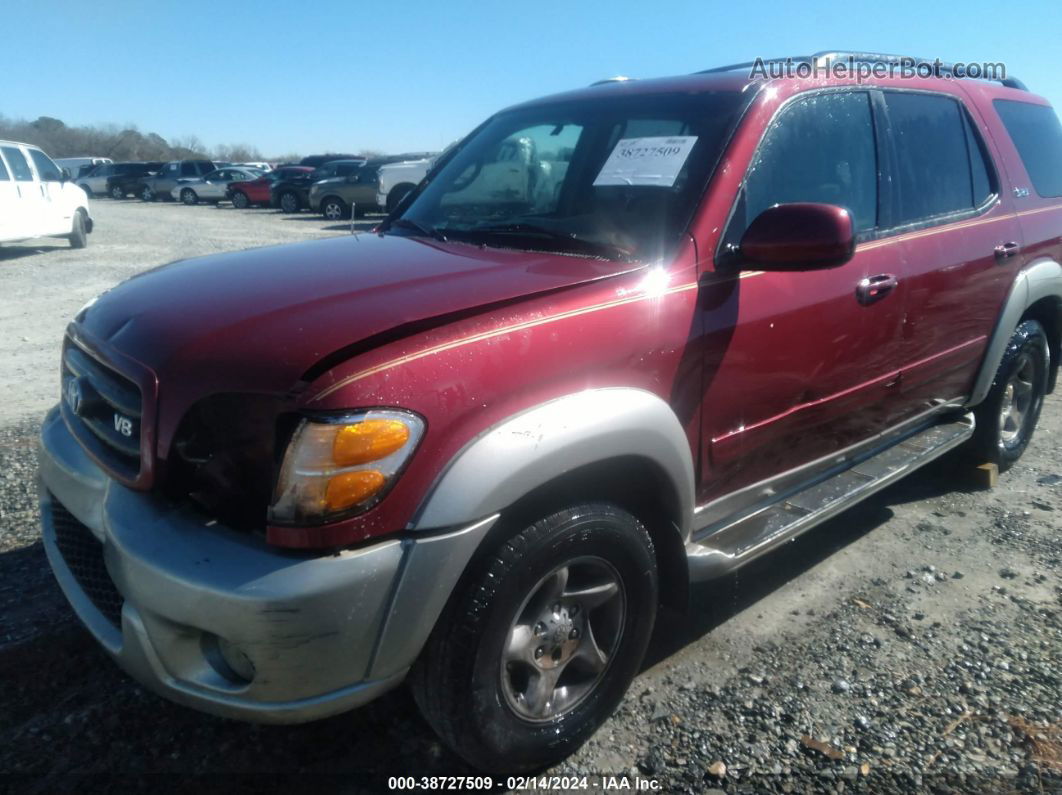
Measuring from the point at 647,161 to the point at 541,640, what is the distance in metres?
1.59

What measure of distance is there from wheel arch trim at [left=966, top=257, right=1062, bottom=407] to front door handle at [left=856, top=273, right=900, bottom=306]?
120 centimetres

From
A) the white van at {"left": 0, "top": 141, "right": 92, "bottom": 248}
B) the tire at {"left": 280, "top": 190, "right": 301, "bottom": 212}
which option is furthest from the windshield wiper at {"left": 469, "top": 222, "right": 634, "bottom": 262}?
the tire at {"left": 280, "top": 190, "right": 301, "bottom": 212}

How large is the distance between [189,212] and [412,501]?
28914mm

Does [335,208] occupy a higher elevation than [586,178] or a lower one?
lower

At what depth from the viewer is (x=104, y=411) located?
91.8 inches

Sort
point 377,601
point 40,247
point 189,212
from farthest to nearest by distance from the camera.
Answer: point 189,212, point 40,247, point 377,601

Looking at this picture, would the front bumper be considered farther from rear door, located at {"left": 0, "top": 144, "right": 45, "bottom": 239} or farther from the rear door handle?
rear door, located at {"left": 0, "top": 144, "right": 45, "bottom": 239}

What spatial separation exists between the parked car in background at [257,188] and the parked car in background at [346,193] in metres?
4.87

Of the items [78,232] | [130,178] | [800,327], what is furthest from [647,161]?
[130,178]

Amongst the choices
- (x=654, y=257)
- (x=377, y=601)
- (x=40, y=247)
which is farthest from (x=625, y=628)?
(x=40, y=247)

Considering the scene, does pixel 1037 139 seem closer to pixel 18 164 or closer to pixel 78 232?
pixel 18 164

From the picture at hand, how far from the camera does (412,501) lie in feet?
6.17

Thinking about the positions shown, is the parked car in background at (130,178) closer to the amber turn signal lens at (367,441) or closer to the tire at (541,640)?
the tire at (541,640)

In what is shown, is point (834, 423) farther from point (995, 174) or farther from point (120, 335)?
point (120, 335)
